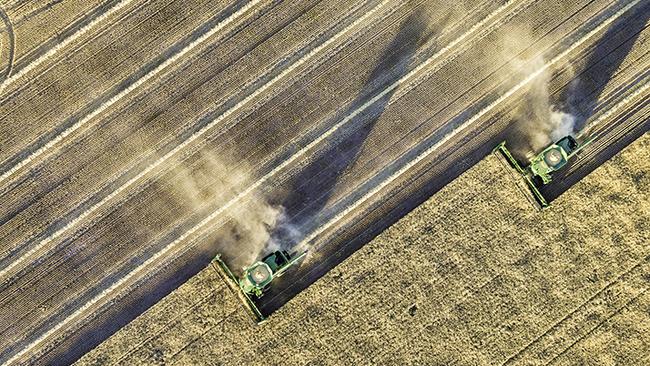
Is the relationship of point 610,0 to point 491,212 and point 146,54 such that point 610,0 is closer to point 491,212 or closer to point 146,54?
point 491,212

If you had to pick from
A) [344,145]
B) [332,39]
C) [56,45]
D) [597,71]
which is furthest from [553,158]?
[56,45]

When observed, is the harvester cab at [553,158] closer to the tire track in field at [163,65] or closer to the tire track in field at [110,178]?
the tire track in field at [110,178]

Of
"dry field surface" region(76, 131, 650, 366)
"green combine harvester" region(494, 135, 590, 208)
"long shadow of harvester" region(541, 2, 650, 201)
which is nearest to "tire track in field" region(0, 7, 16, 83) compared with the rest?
"dry field surface" region(76, 131, 650, 366)

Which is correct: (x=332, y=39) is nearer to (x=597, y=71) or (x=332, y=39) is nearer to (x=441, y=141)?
(x=441, y=141)

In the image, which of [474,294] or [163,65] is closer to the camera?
[163,65]

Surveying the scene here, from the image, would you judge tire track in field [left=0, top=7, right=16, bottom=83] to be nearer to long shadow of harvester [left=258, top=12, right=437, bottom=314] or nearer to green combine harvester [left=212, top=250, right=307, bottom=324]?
green combine harvester [left=212, top=250, right=307, bottom=324]

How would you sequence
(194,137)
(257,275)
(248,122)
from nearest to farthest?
(257,275), (194,137), (248,122)
